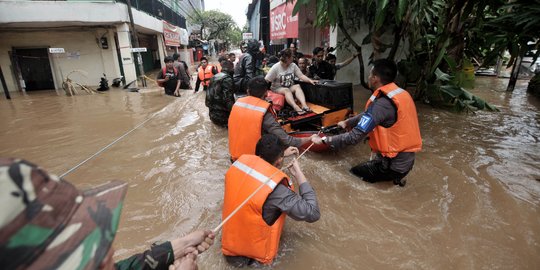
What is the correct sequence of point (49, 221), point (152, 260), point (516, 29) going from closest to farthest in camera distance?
point (49, 221) < point (152, 260) < point (516, 29)

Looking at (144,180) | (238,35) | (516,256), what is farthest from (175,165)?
(238,35)

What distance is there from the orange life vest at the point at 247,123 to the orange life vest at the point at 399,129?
1303 millimetres

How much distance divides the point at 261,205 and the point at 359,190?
2.04 m

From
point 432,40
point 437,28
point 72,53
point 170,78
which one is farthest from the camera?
point 72,53

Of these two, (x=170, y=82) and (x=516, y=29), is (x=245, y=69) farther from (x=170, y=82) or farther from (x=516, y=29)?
(x=170, y=82)

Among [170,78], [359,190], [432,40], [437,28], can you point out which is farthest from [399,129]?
[170,78]

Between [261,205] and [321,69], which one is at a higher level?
[321,69]

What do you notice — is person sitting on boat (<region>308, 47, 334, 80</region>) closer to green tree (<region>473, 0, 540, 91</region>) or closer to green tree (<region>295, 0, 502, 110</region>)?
green tree (<region>295, 0, 502, 110</region>)

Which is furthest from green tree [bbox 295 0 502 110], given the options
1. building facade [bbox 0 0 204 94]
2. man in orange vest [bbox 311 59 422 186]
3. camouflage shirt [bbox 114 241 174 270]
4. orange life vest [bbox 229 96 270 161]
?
building facade [bbox 0 0 204 94]

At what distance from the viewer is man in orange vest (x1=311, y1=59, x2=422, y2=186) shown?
3.07m

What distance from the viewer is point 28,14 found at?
11398 mm

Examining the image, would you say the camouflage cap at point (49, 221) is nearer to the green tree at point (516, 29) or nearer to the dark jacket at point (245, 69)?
the green tree at point (516, 29)

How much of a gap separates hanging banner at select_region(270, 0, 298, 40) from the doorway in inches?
444

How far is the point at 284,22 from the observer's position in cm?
1143
